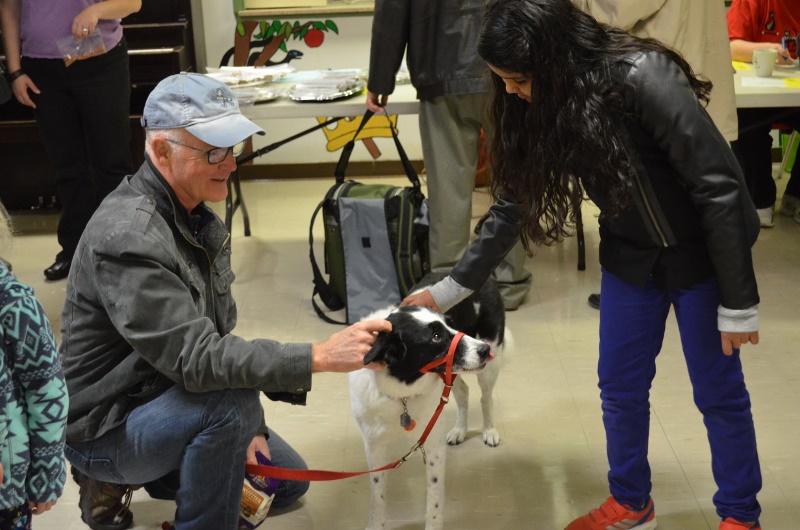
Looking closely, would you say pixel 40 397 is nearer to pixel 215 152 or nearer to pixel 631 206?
pixel 215 152

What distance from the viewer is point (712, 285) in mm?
2137

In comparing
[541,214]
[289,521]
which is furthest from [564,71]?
[289,521]

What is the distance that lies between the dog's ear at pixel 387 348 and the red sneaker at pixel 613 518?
0.72 m

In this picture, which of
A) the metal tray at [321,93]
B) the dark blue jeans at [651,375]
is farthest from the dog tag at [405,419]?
the metal tray at [321,93]

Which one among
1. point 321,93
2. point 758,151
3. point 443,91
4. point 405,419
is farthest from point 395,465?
point 758,151

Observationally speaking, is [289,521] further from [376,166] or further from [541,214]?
[376,166]

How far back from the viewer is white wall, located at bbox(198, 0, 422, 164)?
18.8 ft

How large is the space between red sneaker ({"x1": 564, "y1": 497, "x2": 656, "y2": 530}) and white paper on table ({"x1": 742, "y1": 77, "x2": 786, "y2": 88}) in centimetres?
226

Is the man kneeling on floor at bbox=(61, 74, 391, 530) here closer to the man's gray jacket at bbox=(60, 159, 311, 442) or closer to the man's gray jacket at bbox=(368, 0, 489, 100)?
the man's gray jacket at bbox=(60, 159, 311, 442)

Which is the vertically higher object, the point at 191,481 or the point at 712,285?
the point at 712,285

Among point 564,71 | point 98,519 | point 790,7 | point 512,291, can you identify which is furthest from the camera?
point 790,7

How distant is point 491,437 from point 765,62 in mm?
2318

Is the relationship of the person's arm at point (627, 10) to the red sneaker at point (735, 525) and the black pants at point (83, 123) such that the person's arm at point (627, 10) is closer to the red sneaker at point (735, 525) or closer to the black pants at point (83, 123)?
the red sneaker at point (735, 525)

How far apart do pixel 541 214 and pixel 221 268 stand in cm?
78
